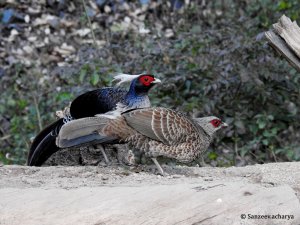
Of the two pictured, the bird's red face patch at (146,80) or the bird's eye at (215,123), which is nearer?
the bird's eye at (215,123)

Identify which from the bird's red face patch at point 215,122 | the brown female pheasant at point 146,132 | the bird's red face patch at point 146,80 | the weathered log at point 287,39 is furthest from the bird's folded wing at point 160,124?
the weathered log at point 287,39

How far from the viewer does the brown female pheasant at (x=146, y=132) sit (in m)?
5.75

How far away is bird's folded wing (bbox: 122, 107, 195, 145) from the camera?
226 inches

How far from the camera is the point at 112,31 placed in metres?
10.2

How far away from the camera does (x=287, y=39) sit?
5.72 metres

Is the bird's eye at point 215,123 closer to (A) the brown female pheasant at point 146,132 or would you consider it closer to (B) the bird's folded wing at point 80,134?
(A) the brown female pheasant at point 146,132

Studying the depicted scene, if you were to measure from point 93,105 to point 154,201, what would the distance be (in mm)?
2111

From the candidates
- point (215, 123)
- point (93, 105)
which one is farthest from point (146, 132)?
point (93, 105)

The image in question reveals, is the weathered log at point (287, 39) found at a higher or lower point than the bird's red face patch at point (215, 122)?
higher

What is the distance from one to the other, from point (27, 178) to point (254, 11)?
4.90m

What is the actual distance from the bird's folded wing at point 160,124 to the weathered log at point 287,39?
852 mm

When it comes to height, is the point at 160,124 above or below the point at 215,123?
above

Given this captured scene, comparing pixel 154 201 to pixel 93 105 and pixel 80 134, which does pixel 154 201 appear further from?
pixel 93 105

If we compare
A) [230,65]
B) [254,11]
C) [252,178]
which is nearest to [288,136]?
[230,65]
